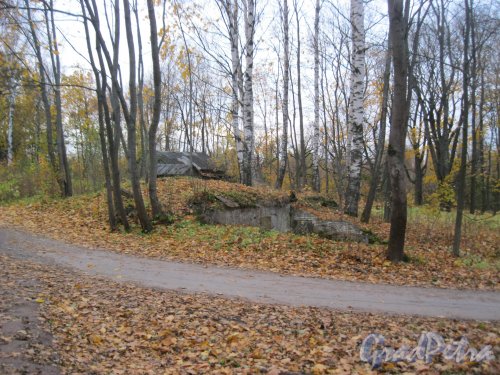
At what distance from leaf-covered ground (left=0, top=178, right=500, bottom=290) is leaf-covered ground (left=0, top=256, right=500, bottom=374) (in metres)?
2.66

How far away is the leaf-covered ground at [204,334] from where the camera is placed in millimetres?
4586

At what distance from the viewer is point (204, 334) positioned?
5.64 m

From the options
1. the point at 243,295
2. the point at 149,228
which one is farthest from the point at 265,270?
the point at 149,228

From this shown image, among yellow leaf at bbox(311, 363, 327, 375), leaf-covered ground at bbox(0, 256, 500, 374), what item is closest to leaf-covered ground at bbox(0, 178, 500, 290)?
leaf-covered ground at bbox(0, 256, 500, 374)

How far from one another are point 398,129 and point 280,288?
4904mm

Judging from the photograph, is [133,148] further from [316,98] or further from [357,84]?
[316,98]

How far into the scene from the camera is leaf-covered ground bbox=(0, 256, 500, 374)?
4586 mm

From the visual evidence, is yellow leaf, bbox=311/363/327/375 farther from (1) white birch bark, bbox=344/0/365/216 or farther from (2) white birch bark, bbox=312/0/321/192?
(2) white birch bark, bbox=312/0/321/192

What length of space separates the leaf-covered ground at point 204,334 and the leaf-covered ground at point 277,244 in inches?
105

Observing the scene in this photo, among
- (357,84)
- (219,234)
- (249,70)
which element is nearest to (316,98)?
(249,70)

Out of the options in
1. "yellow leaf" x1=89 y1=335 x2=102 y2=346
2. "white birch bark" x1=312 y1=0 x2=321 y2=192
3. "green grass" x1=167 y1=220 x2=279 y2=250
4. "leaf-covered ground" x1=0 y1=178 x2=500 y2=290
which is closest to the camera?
"yellow leaf" x1=89 y1=335 x2=102 y2=346

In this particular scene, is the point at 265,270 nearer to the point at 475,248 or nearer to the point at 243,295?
the point at 243,295

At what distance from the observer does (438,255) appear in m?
10.9

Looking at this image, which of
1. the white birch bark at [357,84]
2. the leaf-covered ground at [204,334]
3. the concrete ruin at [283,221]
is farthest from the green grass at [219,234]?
the white birch bark at [357,84]
